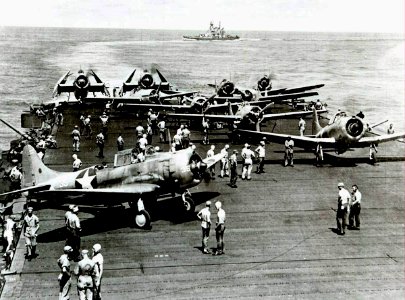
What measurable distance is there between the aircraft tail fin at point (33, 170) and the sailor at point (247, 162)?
900 cm

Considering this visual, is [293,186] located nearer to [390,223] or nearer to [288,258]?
[390,223]

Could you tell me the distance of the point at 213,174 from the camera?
25.3 m

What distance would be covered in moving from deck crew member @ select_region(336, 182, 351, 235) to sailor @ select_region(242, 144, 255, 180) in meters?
7.20

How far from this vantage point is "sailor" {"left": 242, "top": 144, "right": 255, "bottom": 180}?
2436 cm

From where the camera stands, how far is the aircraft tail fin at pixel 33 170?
65.6ft

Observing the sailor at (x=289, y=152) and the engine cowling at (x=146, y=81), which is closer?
the sailor at (x=289, y=152)

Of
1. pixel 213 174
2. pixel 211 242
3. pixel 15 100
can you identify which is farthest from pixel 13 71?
pixel 211 242

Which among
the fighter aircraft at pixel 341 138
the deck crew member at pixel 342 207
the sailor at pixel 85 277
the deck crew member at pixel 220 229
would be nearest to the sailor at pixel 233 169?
the fighter aircraft at pixel 341 138

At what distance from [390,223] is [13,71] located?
374 feet

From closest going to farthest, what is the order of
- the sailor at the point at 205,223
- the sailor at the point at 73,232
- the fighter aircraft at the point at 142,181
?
the sailor at the point at 73,232
the sailor at the point at 205,223
the fighter aircraft at the point at 142,181

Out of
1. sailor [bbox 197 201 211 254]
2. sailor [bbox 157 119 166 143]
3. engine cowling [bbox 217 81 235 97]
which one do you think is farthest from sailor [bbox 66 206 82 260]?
engine cowling [bbox 217 81 235 97]

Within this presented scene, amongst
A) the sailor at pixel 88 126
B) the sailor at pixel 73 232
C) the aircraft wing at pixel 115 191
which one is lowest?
the sailor at pixel 88 126

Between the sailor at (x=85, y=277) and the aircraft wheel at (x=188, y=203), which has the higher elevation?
the sailor at (x=85, y=277)

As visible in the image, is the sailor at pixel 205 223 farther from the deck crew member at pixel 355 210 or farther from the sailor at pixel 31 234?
the deck crew member at pixel 355 210
